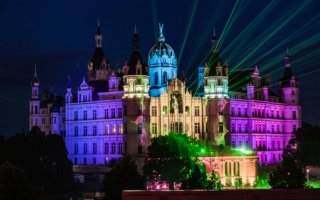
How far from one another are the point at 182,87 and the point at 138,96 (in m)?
8.94

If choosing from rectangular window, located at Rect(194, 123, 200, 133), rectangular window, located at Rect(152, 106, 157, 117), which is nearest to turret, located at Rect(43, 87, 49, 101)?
rectangular window, located at Rect(152, 106, 157, 117)

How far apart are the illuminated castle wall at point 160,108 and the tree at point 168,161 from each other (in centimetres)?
1341

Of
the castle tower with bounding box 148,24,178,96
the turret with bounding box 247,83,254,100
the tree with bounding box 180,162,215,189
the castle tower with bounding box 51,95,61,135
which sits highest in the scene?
the castle tower with bounding box 148,24,178,96

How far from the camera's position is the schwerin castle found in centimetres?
9475

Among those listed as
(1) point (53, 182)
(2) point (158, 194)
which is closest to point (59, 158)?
(1) point (53, 182)

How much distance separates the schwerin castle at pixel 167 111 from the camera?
94750 mm

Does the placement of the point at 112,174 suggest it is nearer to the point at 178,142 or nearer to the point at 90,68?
the point at 178,142

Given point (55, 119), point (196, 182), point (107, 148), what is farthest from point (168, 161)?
point (55, 119)

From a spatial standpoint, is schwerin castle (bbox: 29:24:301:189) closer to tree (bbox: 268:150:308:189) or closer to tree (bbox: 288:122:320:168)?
tree (bbox: 288:122:320:168)

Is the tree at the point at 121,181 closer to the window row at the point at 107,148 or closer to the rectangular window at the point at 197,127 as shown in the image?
the rectangular window at the point at 197,127

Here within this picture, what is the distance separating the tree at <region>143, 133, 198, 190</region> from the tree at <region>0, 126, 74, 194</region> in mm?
12613

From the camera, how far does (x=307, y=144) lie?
96.4 m

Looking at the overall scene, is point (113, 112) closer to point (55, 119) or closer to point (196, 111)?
point (196, 111)

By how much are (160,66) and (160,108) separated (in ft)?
39.6
